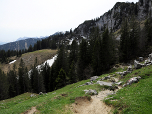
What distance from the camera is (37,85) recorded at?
176ft

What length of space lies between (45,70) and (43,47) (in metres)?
122

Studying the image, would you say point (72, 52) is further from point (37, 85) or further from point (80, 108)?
point (80, 108)

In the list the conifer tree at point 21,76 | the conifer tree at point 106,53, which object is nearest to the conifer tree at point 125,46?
the conifer tree at point 106,53

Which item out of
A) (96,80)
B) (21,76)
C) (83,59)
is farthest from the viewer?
(21,76)

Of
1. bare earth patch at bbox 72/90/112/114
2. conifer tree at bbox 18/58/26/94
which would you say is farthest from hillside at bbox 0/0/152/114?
conifer tree at bbox 18/58/26/94

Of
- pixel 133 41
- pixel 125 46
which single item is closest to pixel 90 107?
pixel 125 46

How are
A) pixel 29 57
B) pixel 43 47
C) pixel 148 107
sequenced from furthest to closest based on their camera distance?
pixel 43 47 → pixel 29 57 → pixel 148 107

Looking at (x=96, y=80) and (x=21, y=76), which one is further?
(x=21, y=76)

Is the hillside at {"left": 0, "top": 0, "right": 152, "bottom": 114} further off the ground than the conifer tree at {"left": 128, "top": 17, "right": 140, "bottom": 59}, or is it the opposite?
the conifer tree at {"left": 128, "top": 17, "right": 140, "bottom": 59}

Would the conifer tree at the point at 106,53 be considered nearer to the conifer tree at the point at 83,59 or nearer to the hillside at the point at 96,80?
the hillside at the point at 96,80

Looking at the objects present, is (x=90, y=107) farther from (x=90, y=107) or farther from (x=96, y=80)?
(x=96, y=80)

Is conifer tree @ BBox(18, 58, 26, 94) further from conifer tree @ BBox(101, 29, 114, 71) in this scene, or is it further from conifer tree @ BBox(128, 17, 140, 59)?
conifer tree @ BBox(128, 17, 140, 59)

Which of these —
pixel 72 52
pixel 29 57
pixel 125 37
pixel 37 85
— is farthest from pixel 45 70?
pixel 29 57

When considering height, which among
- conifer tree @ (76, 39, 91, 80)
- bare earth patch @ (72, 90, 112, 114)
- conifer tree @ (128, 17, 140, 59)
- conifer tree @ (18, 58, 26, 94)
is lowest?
conifer tree @ (18, 58, 26, 94)
